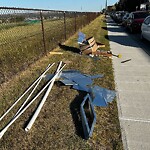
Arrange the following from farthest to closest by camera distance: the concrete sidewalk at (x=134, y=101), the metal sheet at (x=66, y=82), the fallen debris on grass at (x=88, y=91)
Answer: the metal sheet at (x=66, y=82) → the fallen debris on grass at (x=88, y=91) → the concrete sidewalk at (x=134, y=101)

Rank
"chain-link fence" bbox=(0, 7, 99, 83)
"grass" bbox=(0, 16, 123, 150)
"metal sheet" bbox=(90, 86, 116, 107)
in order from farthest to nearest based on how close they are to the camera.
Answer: "chain-link fence" bbox=(0, 7, 99, 83), "metal sheet" bbox=(90, 86, 116, 107), "grass" bbox=(0, 16, 123, 150)

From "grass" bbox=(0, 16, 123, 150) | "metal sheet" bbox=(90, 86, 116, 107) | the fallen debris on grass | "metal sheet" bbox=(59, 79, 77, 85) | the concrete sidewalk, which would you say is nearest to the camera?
"grass" bbox=(0, 16, 123, 150)

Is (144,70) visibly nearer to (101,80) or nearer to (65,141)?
(101,80)

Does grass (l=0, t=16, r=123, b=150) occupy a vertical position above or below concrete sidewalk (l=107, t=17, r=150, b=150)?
above

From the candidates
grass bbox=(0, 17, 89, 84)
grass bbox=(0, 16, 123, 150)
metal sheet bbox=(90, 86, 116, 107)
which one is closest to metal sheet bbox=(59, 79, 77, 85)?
grass bbox=(0, 16, 123, 150)

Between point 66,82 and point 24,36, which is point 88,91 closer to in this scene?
point 66,82

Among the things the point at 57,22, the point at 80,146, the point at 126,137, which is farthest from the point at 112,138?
the point at 57,22

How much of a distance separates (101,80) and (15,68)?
242 centimetres

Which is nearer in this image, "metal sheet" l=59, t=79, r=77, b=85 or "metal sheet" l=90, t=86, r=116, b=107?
"metal sheet" l=90, t=86, r=116, b=107

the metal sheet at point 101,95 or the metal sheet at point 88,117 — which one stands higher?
the metal sheet at point 88,117

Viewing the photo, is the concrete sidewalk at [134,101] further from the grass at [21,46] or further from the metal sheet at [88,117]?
the grass at [21,46]

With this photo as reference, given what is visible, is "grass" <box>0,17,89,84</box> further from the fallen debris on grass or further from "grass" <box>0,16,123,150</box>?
the fallen debris on grass

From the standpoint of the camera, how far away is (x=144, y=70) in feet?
23.2

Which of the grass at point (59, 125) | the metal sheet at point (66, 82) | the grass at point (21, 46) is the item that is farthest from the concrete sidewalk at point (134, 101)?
the grass at point (21, 46)
